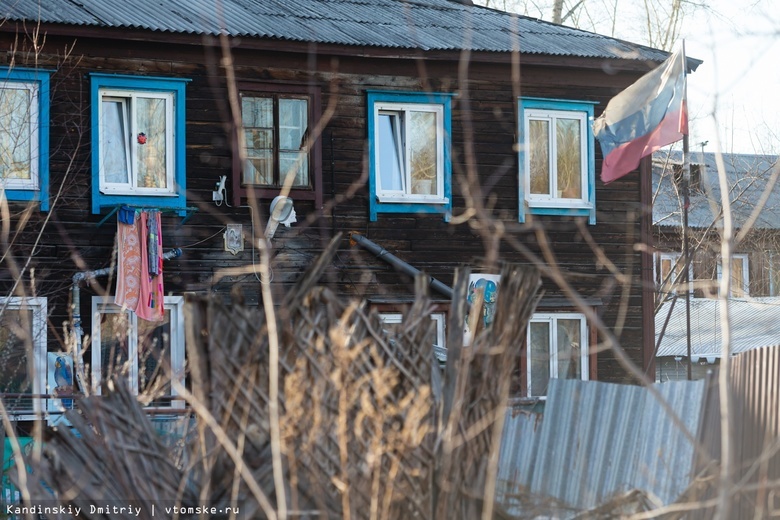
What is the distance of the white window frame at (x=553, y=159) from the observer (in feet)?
49.3

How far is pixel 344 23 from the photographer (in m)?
15.1

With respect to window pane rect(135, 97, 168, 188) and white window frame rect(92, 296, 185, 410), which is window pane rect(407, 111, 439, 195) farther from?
Result: white window frame rect(92, 296, 185, 410)

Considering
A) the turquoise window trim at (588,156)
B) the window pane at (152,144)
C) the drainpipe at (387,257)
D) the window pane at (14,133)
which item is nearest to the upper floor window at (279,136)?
the drainpipe at (387,257)

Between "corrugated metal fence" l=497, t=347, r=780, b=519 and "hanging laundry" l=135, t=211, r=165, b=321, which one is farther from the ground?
"hanging laundry" l=135, t=211, r=165, b=321

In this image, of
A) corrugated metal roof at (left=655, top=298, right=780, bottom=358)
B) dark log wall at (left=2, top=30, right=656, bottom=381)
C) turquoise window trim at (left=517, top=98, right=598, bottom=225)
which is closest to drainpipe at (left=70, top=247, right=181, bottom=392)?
dark log wall at (left=2, top=30, right=656, bottom=381)

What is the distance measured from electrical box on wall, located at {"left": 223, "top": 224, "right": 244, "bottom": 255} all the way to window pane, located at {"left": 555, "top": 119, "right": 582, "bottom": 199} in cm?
475

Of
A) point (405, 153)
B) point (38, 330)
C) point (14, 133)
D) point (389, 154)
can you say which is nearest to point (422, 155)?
point (405, 153)

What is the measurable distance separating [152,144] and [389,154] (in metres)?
3.25

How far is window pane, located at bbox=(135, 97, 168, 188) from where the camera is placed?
44.0ft

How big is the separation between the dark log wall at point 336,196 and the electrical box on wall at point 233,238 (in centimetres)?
8

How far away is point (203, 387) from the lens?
5.60 metres

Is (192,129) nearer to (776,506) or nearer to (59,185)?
(59,185)

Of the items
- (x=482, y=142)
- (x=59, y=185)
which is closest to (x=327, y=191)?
(x=482, y=142)

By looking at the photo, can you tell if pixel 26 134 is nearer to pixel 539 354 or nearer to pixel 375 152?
pixel 375 152
